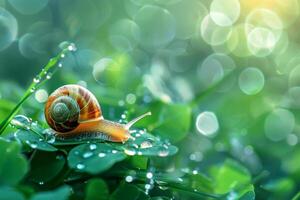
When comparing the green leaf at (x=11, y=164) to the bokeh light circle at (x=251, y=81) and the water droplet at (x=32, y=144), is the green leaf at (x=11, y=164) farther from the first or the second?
the bokeh light circle at (x=251, y=81)

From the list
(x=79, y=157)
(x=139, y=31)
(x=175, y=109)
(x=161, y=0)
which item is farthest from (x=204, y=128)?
(x=161, y=0)

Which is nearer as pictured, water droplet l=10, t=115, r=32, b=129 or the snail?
water droplet l=10, t=115, r=32, b=129

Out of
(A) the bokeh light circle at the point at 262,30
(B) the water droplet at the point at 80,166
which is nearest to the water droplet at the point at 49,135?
(B) the water droplet at the point at 80,166

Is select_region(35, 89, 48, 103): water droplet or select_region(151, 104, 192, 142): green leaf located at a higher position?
select_region(35, 89, 48, 103): water droplet

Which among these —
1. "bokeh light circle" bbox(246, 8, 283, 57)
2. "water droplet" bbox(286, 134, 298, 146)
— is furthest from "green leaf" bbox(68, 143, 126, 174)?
"bokeh light circle" bbox(246, 8, 283, 57)

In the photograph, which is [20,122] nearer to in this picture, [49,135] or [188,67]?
[49,135]

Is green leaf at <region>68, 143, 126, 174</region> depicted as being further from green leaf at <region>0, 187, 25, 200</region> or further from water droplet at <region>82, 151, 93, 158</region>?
green leaf at <region>0, 187, 25, 200</region>
